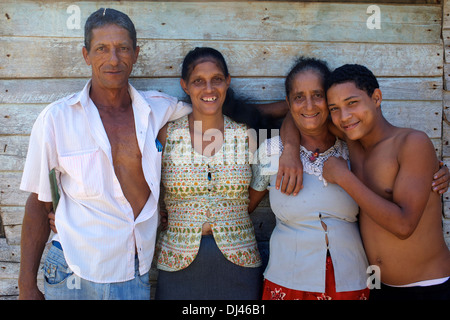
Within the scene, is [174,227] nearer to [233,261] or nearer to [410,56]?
[233,261]

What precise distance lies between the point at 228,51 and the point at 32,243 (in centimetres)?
172

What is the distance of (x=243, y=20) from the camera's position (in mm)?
2930

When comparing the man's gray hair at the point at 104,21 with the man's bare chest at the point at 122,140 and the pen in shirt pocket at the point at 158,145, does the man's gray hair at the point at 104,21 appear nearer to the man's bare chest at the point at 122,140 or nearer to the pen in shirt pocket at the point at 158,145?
the man's bare chest at the point at 122,140

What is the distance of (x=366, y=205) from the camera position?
220 centimetres

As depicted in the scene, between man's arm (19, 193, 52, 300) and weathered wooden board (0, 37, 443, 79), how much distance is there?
98cm

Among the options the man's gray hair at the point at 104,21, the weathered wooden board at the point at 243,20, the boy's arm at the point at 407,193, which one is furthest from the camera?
the weathered wooden board at the point at 243,20

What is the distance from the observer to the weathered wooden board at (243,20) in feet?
9.30

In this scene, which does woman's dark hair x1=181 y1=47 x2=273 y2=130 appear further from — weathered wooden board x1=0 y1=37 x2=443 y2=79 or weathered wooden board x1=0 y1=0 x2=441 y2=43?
weathered wooden board x1=0 y1=0 x2=441 y2=43

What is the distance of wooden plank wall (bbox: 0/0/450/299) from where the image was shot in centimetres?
285

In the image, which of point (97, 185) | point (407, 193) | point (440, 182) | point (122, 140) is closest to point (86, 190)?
point (97, 185)

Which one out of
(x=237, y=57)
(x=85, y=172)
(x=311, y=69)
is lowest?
(x=85, y=172)

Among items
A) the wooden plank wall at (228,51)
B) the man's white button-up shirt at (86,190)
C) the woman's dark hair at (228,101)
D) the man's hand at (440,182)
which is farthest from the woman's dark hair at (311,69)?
the man's white button-up shirt at (86,190)

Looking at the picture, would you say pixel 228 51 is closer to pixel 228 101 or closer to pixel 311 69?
pixel 228 101
